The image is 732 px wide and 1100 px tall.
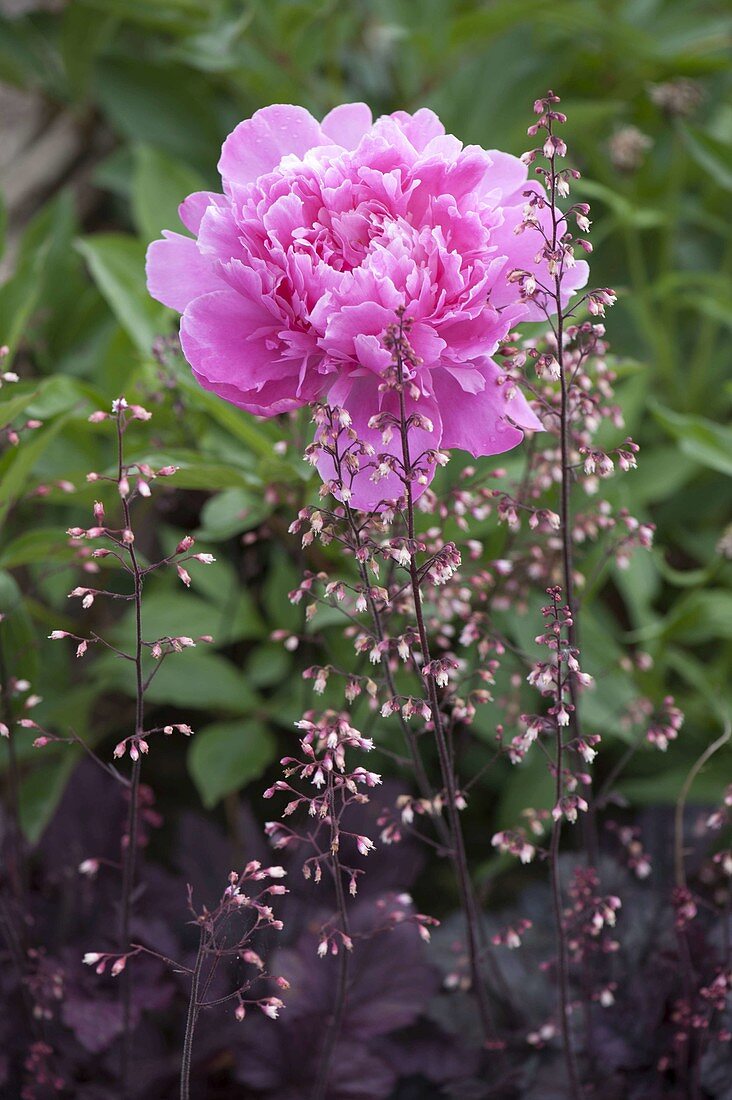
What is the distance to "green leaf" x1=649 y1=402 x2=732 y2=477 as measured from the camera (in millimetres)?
726

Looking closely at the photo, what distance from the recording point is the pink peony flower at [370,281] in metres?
0.45

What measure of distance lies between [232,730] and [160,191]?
1.48 feet

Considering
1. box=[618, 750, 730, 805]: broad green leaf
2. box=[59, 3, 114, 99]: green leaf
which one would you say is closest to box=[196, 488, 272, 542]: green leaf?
box=[618, 750, 730, 805]: broad green leaf

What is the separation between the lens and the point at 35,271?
78 cm

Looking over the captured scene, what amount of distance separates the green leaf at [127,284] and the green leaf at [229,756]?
11.0 inches

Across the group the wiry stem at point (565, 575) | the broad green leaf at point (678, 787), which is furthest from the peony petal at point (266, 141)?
the broad green leaf at point (678, 787)

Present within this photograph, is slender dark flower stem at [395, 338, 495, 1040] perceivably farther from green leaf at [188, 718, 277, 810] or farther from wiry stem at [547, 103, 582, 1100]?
A: green leaf at [188, 718, 277, 810]

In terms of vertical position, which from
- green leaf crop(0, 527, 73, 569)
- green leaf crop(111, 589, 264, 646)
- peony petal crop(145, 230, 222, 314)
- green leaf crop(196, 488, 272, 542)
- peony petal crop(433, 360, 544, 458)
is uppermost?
peony petal crop(145, 230, 222, 314)

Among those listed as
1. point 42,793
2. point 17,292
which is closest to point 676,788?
point 42,793

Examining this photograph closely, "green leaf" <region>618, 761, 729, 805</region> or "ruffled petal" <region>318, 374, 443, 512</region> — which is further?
"green leaf" <region>618, 761, 729, 805</region>

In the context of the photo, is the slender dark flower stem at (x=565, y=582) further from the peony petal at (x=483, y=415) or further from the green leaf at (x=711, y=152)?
the green leaf at (x=711, y=152)

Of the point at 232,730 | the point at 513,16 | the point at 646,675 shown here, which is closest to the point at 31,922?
the point at 232,730

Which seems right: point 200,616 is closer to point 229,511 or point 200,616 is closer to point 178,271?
point 229,511

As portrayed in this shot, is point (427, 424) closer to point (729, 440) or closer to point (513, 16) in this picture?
point (729, 440)
